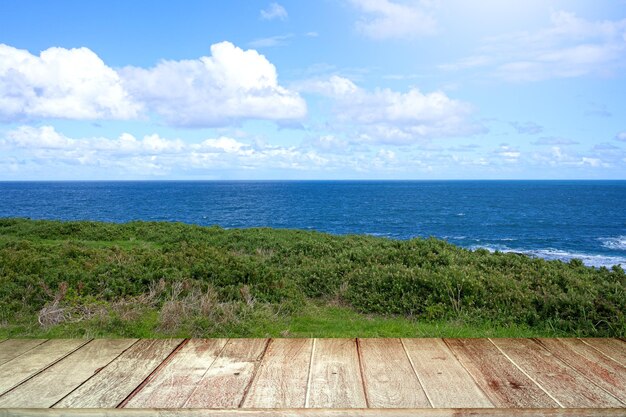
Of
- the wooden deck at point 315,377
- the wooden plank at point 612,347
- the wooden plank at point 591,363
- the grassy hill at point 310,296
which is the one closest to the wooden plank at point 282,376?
the wooden deck at point 315,377

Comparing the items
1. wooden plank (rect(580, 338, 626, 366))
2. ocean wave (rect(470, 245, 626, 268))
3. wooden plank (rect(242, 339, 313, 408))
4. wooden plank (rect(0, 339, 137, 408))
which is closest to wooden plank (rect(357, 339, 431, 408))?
wooden plank (rect(242, 339, 313, 408))

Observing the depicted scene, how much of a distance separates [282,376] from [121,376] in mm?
1121

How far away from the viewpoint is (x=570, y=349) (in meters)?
3.90

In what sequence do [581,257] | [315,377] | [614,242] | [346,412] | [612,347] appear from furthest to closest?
[614,242] → [581,257] → [612,347] → [315,377] → [346,412]

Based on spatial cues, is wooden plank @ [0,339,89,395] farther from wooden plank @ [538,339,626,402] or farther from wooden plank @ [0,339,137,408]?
wooden plank @ [538,339,626,402]

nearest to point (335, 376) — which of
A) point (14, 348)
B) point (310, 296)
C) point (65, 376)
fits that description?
point (65, 376)

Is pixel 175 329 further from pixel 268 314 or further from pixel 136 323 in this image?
pixel 268 314

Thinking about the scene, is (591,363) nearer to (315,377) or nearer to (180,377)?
(315,377)

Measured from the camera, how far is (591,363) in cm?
358

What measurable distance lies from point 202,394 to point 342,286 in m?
6.53

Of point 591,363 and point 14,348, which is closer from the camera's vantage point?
point 591,363

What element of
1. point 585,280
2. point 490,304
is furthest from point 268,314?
point 585,280

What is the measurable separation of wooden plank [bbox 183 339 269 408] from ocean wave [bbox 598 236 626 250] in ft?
156

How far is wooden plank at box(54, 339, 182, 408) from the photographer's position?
9.58 feet
